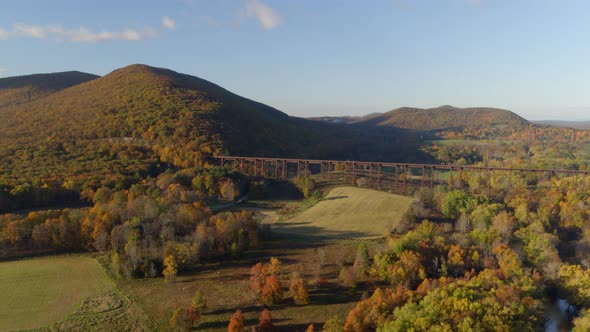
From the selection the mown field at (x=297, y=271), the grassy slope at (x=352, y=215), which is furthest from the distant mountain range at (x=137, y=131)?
the mown field at (x=297, y=271)

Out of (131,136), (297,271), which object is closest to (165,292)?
(297,271)

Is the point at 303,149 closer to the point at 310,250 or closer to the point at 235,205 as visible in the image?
the point at 235,205

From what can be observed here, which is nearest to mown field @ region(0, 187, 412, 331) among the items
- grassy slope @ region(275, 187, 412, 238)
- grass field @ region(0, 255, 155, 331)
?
grass field @ region(0, 255, 155, 331)

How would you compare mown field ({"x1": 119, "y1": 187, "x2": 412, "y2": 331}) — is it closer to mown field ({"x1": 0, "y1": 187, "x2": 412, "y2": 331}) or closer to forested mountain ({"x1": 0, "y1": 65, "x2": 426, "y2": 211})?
mown field ({"x1": 0, "y1": 187, "x2": 412, "y2": 331})

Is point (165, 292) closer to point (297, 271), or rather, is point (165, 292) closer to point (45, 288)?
point (45, 288)

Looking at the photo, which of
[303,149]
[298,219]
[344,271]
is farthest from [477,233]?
[303,149]
